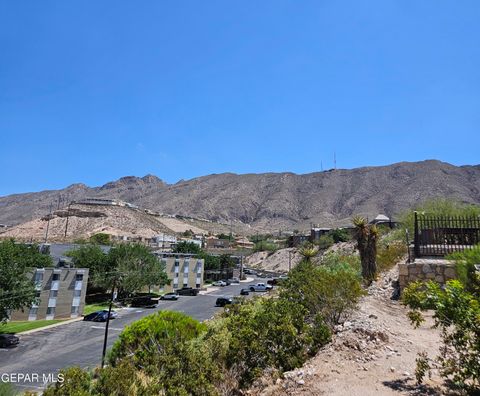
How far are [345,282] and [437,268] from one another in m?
5.82

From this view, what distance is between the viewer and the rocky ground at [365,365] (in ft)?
20.8

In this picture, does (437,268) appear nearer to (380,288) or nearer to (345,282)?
(380,288)

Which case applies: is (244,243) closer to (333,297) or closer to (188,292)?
(188,292)

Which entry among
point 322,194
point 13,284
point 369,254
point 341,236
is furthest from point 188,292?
point 322,194

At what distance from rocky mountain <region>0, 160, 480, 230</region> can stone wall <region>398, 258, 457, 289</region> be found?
110 metres

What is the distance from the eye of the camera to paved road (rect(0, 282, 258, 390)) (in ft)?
70.4

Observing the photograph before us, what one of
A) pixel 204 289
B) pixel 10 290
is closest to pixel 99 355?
pixel 10 290

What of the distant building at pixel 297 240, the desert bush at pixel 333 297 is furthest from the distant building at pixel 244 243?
the desert bush at pixel 333 297

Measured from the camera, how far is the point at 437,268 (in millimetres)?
14297

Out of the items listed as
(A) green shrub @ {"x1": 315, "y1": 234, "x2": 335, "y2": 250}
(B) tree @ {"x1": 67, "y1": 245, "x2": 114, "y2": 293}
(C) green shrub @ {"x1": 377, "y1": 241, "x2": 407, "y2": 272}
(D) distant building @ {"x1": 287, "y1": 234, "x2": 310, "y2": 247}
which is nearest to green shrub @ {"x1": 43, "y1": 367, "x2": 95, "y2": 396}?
(C) green shrub @ {"x1": 377, "y1": 241, "x2": 407, "y2": 272}

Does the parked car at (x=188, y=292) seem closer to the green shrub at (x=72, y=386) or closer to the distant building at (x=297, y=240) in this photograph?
the distant building at (x=297, y=240)

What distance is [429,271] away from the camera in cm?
1429

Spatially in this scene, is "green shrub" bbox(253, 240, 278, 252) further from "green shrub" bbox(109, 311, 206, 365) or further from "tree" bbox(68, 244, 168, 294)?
"green shrub" bbox(109, 311, 206, 365)

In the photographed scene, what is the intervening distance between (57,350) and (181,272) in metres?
38.4
